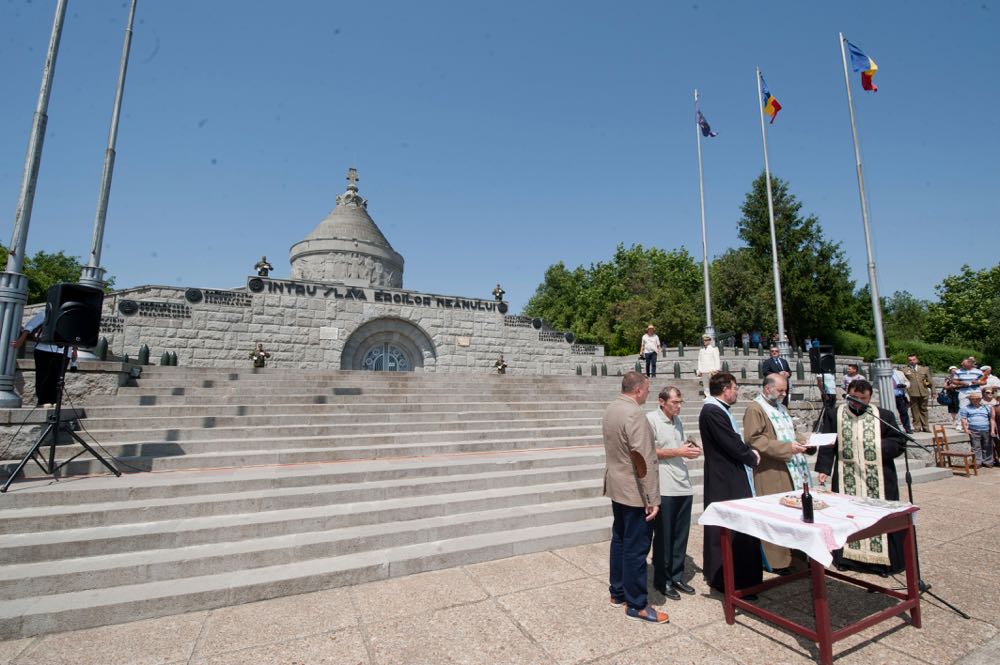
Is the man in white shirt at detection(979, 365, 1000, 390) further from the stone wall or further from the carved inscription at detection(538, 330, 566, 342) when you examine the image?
the carved inscription at detection(538, 330, 566, 342)

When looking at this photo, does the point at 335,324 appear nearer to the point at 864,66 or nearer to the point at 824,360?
the point at 824,360

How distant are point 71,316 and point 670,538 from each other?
7584mm

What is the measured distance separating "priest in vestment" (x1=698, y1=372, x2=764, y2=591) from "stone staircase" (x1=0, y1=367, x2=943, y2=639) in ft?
5.69

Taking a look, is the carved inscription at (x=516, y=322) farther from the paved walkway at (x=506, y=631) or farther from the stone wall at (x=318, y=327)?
the paved walkway at (x=506, y=631)

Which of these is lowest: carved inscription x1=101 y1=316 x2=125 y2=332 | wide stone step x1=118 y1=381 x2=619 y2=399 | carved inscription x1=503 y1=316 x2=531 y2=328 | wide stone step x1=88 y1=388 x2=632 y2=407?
wide stone step x1=88 y1=388 x2=632 y2=407

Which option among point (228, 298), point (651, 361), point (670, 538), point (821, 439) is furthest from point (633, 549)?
point (228, 298)

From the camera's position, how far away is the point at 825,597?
10.7ft

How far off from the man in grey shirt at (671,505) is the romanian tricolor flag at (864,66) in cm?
1664

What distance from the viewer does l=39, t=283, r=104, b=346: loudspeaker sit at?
6.01 meters

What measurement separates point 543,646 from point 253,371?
10726 mm

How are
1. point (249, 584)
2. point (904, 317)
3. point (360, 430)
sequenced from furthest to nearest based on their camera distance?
point (904, 317) → point (360, 430) → point (249, 584)

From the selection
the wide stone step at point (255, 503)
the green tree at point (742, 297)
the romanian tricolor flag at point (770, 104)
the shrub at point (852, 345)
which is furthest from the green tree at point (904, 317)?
the wide stone step at point (255, 503)

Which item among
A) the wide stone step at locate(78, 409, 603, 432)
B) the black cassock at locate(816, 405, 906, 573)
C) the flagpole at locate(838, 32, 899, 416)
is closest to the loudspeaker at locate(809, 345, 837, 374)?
the flagpole at locate(838, 32, 899, 416)

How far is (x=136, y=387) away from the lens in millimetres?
9320
